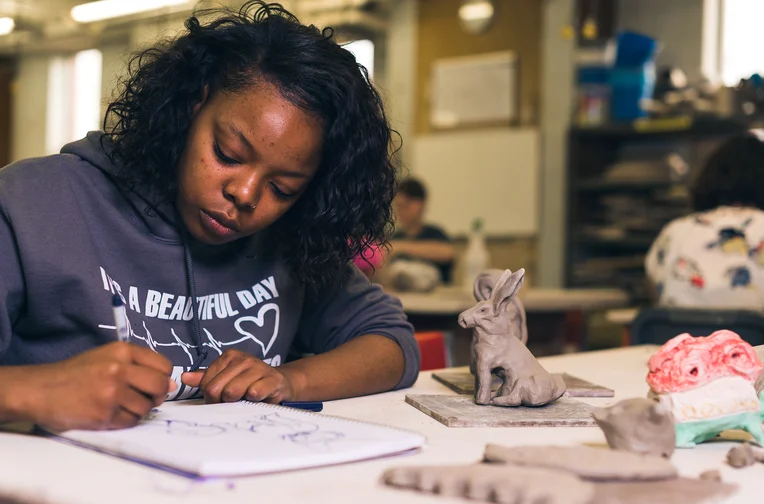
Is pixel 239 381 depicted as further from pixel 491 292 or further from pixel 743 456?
pixel 743 456

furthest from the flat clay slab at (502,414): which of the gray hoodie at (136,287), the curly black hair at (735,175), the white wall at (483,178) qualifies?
the white wall at (483,178)

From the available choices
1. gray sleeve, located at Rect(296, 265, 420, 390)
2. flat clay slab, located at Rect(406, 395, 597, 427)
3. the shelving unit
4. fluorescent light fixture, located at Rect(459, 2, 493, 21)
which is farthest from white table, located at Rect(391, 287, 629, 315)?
fluorescent light fixture, located at Rect(459, 2, 493, 21)

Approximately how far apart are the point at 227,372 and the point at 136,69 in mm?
554

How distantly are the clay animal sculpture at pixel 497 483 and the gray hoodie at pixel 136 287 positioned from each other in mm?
546

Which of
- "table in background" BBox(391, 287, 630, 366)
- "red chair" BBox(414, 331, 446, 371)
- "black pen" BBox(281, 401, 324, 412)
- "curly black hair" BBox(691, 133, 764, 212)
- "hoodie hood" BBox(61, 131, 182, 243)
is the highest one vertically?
"curly black hair" BBox(691, 133, 764, 212)

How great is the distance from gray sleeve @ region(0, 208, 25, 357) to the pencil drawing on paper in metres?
0.23

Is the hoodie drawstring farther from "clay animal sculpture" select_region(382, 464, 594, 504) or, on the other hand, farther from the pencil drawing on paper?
"clay animal sculpture" select_region(382, 464, 594, 504)

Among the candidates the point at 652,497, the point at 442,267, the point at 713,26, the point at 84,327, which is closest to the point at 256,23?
the point at 84,327

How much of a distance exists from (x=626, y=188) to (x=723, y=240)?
8.82ft

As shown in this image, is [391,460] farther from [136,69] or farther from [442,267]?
[442,267]

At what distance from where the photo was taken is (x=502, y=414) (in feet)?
3.43

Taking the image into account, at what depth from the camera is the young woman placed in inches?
43.1

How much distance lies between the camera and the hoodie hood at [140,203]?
1.24 m

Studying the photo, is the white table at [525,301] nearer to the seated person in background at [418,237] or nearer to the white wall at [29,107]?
the seated person in background at [418,237]
